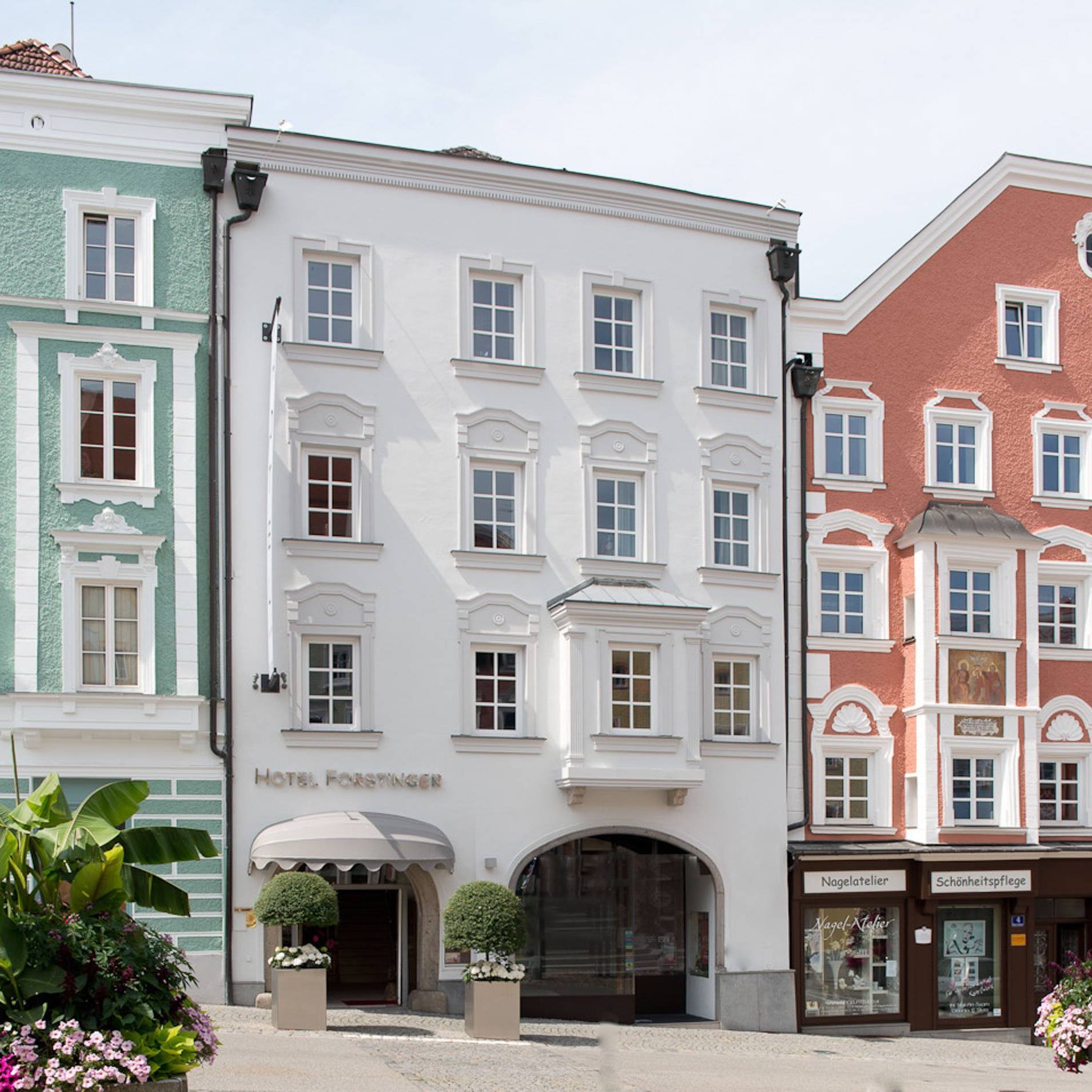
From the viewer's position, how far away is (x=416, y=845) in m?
26.6

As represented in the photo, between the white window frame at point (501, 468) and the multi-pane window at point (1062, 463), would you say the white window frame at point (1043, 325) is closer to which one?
the multi-pane window at point (1062, 463)

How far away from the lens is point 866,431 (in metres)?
32.1

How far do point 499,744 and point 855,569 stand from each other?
789 centimetres

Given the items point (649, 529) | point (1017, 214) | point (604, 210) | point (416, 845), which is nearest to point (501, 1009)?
point (416, 845)

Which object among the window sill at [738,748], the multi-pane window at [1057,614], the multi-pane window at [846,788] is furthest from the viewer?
the multi-pane window at [1057,614]

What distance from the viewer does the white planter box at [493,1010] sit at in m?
24.3

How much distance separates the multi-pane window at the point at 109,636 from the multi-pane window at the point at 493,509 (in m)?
5.84

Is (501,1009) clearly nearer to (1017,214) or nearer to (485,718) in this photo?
(485,718)

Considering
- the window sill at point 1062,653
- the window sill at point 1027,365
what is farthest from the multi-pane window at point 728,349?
the window sill at point 1062,653

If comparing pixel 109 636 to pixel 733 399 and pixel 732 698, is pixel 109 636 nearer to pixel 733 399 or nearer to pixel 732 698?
pixel 732 698

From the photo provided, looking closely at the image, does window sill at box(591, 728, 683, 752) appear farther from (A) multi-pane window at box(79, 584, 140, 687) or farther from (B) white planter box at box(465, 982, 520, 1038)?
(A) multi-pane window at box(79, 584, 140, 687)

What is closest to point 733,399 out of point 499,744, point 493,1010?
point 499,744

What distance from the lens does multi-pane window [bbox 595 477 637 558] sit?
97.7 ft

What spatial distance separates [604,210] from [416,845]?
11.6 metres
